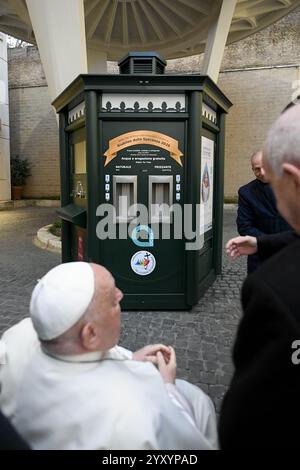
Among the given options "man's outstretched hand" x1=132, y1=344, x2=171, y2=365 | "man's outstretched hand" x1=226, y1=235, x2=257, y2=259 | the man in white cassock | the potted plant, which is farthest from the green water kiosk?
the potted plant

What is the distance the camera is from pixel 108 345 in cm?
146

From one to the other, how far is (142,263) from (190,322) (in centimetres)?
87

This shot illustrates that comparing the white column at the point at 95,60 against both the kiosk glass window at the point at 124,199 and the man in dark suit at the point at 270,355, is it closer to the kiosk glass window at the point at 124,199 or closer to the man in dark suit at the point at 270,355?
the kiosk glass window at the point at 124,199

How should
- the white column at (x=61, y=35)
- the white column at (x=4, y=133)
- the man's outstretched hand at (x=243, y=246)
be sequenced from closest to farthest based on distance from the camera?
the man's outstretched hand at (x=243, y=246), the white column at (x=61, y=35), the white column at (x=4, y=133)

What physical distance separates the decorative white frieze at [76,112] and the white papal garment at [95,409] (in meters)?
3.89

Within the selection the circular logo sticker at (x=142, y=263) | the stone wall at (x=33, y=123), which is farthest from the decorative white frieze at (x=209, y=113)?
the stone wall at (x=33, y=123)

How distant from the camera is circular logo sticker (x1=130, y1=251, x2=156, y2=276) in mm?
4758

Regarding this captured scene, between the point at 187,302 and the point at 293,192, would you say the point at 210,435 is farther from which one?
the point at 187,302

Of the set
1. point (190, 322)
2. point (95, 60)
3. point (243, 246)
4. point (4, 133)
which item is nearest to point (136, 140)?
point (190, 322)

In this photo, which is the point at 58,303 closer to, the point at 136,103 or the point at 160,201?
the point at 160,201

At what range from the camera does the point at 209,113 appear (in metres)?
5.21

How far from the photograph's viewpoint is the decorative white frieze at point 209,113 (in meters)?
4.91

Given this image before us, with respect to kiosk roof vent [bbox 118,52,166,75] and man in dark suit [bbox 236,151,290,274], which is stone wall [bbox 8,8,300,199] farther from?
man in dark suit [bbox 236,151,290,274]

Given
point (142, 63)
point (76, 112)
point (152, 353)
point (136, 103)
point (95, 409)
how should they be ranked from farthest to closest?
point (76, 112) → point (142, 63) → point (136, 103) → point (152, 353) → point (95, 409)
